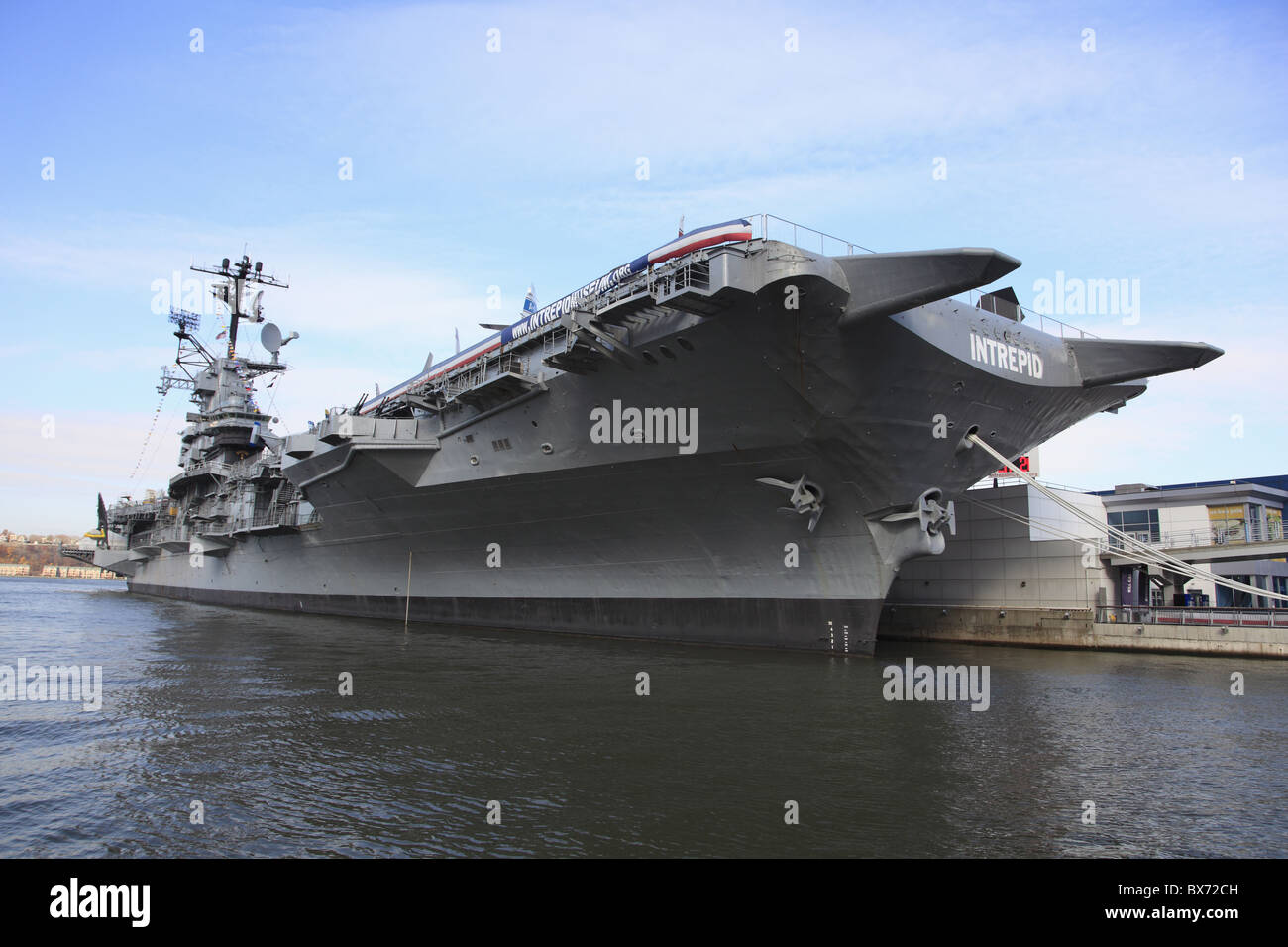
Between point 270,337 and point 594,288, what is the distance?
22.4m

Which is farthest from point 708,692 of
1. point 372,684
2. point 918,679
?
point 372,684

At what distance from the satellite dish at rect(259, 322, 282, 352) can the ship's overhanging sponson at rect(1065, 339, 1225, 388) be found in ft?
92.8

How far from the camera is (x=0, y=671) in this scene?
Result: 12203mm

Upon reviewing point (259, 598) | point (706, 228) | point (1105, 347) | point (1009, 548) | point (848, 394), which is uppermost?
point (706, 228)

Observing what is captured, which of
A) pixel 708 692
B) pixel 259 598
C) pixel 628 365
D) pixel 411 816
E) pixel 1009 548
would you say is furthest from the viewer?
pixel 259 598

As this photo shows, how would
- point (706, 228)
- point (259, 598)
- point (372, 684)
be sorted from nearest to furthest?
point (372, 684), point (706, 228), point (259, 598)

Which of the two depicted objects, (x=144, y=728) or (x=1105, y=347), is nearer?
(x=144, y=728)

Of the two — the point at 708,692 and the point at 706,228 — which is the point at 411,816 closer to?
the point at 708,692

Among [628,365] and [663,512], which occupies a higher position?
[628,365]

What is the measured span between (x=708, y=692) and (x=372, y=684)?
4.80 m

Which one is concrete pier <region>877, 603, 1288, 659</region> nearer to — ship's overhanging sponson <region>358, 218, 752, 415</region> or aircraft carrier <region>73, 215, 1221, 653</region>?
aircraft carrier <region>73, 215, 1221, 653</region>

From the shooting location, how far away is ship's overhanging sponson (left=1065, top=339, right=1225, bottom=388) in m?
13.3

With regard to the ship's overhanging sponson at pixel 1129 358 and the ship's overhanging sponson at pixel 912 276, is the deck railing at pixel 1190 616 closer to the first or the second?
the ship's overhanging sponson at pixel 1129 358

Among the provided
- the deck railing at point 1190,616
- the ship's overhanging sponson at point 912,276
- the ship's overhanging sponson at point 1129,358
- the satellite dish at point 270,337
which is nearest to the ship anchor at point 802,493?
the ship's overhanging sponson at point 912,276
